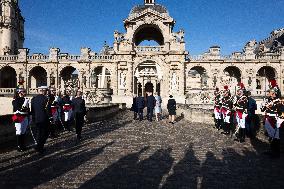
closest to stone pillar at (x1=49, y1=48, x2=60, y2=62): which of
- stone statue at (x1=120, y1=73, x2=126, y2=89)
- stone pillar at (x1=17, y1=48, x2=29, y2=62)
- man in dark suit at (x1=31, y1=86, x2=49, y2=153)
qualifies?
stone pillar at (x1=17, y1=48, x2=29, y2=62)

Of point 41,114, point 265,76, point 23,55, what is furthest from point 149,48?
point 41,114

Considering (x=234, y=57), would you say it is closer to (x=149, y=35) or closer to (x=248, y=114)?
(x=149, y=35)

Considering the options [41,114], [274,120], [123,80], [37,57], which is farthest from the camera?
[37,57]

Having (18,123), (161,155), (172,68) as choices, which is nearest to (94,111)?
(18,123)

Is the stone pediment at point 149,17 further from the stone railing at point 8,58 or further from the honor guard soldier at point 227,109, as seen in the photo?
the honor guard soldier at point 227,109

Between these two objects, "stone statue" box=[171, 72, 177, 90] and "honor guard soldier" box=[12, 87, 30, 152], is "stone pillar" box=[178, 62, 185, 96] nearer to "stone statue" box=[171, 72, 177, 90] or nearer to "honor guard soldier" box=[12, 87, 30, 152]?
"stone statue" box=[171, 72, 177, 90]

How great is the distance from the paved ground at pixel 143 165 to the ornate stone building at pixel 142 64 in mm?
25316

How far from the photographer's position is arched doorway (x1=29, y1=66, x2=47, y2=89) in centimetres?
4716

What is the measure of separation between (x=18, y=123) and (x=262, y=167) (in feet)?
22.8

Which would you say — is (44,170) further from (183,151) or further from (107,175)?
(183,151)

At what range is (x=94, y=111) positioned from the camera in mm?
16688

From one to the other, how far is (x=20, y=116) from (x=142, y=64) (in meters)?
34.8

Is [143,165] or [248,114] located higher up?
[248,114]

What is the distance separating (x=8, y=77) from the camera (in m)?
48.1
